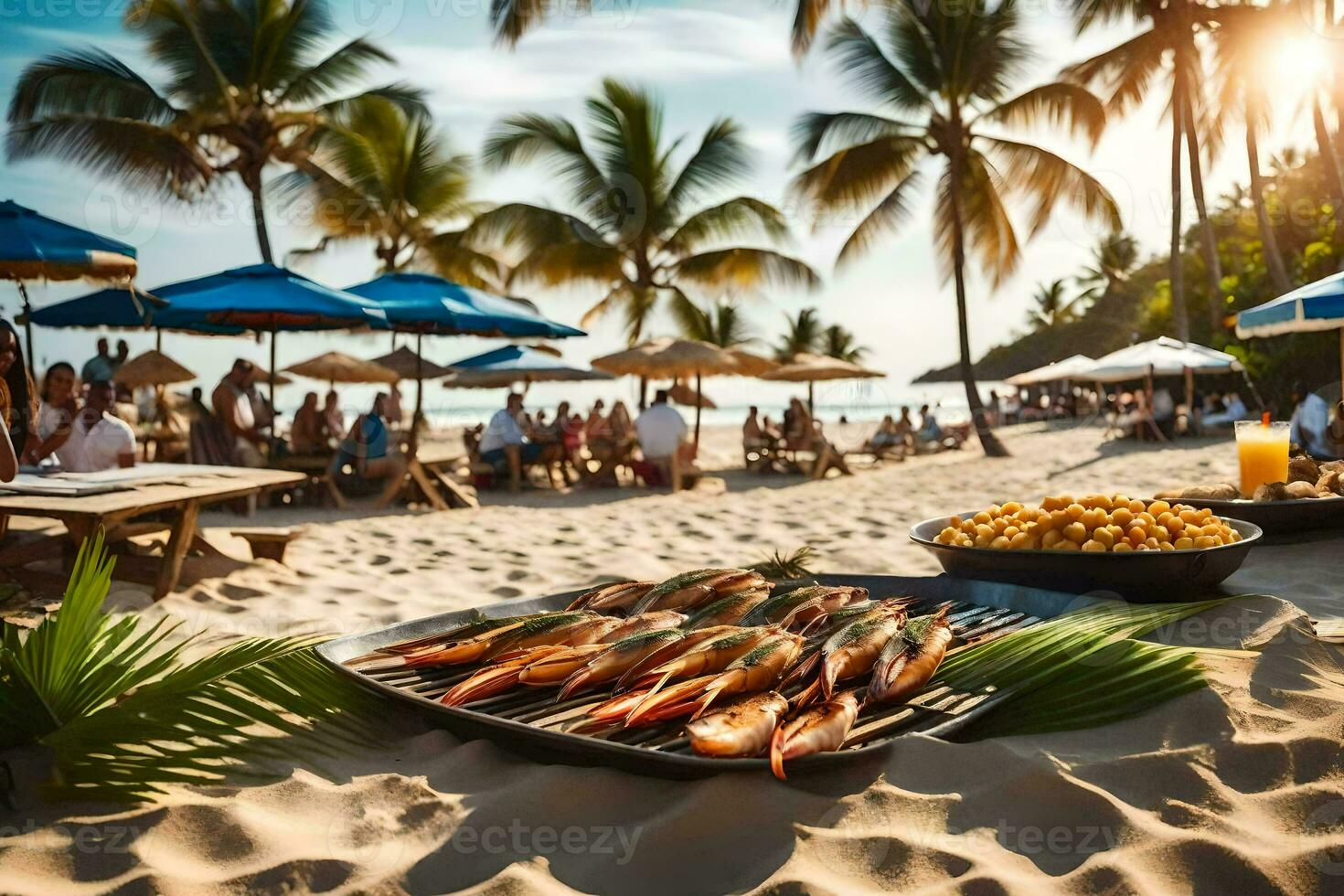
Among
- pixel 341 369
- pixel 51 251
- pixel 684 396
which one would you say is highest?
pixel 51 251

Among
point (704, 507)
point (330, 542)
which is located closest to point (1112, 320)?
point (704, 507)

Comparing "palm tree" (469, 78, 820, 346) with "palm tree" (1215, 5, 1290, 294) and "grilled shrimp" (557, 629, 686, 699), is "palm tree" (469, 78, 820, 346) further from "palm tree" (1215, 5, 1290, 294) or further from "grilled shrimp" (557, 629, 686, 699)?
"grilled shrimp" (557, 629, 686, 699)

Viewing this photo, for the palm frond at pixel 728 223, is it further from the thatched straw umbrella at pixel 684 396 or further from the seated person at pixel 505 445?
the seated person at pixel 505 445

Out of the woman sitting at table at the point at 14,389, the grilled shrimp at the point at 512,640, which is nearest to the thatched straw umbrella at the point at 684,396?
the woman sitting at table at the point at 14,389

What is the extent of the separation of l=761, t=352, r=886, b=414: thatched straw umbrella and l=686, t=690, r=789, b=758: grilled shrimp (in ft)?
45.7

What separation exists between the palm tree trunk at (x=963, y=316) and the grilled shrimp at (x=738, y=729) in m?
15.6

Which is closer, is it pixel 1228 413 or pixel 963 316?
pixel 963 316

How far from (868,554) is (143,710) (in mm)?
4285

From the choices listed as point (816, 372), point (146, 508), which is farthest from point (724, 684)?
point (816, 372)

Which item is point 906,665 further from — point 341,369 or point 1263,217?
point 1263,217

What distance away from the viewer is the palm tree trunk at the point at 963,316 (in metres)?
16.5

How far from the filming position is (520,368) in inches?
593

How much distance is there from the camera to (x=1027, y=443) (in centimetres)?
2039

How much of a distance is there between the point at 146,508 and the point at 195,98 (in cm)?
1489
